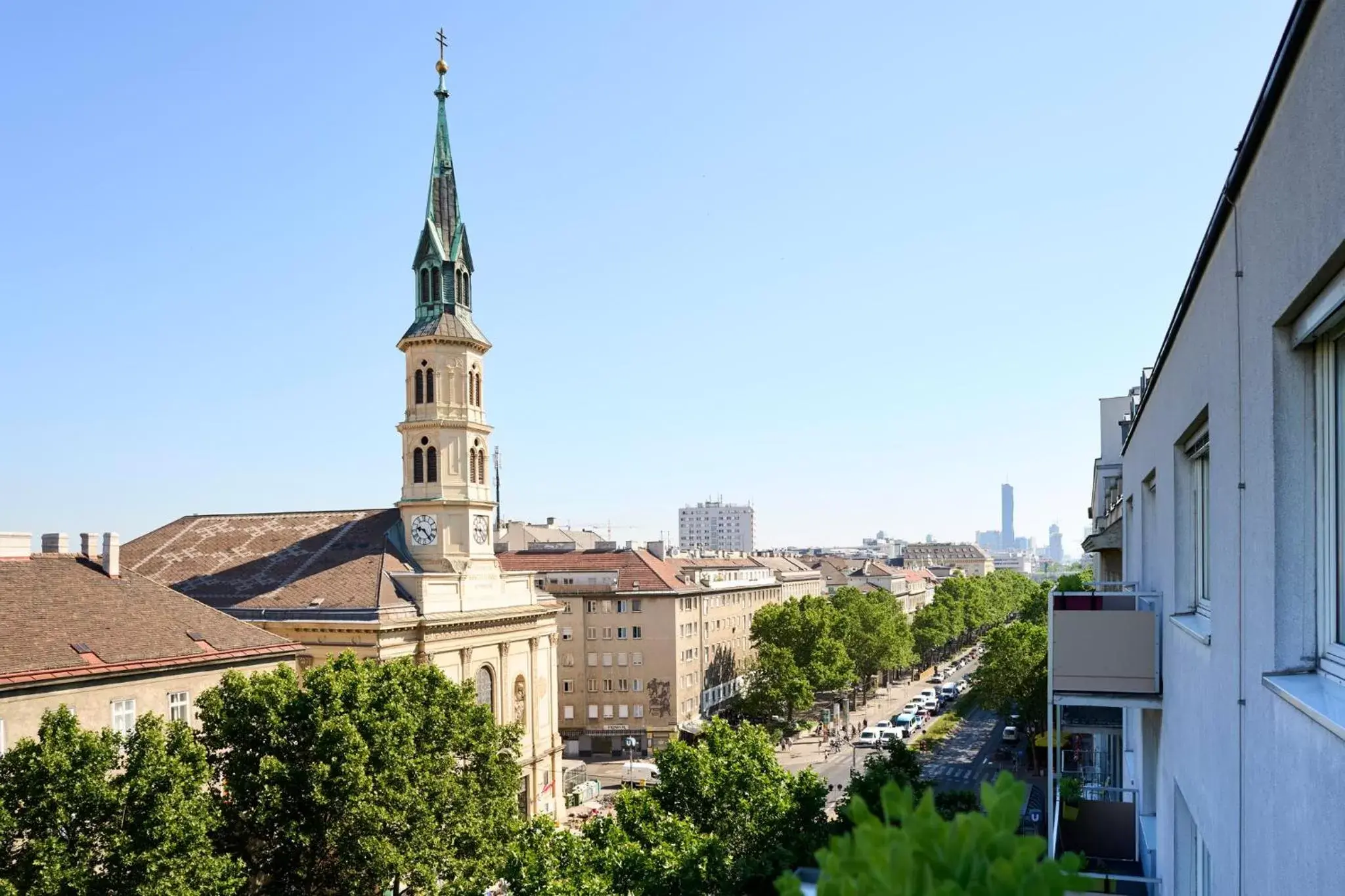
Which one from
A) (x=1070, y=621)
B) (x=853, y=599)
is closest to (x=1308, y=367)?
(x=1070, y=621)

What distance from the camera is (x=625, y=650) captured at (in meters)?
80.1

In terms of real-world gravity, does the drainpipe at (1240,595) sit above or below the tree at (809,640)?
above

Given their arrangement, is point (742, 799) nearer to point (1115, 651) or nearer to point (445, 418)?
point (1115, 651)

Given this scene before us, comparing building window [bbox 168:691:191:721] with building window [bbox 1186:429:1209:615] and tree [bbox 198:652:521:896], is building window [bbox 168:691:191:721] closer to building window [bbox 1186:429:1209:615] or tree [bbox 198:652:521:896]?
tree [bbox 198:652:521:896]

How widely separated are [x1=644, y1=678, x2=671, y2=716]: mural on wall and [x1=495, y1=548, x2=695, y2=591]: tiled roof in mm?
7430

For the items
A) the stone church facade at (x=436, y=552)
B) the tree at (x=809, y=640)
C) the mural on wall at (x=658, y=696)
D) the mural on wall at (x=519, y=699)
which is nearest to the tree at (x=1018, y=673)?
the tree at (x=809, y=640)

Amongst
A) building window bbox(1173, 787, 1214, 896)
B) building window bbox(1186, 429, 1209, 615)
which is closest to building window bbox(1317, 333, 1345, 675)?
building window bbox(1186, 429, 1209, 615)

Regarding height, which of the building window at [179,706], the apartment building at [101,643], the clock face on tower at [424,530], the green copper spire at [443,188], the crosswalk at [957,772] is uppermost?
the green copper spire at [443,188]

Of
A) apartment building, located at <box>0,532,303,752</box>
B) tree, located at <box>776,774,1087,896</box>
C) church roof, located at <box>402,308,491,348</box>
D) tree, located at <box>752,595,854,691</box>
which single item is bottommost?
tree, located at <box>752,595,854,691</box>

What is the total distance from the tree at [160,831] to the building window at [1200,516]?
76.2 feet

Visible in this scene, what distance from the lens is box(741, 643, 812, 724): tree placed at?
7488 cm

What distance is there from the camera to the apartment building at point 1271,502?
5250 millimetres

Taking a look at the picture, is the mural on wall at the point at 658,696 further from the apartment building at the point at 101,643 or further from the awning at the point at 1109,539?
the awning at the point at 1109,539

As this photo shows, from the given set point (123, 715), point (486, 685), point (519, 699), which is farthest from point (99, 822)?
point (519, 699)
